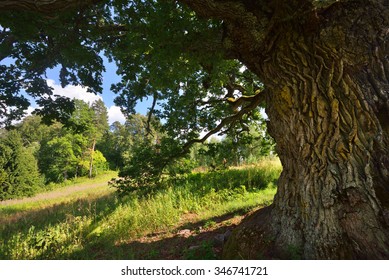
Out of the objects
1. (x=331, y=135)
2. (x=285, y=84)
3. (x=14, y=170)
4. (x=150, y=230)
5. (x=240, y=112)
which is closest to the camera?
(x=331, y=135)

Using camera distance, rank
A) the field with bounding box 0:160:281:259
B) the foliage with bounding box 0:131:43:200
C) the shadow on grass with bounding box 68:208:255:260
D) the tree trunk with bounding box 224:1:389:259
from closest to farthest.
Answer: the tree trunk with bounding box 224:1:389:259, the shadow on grass with bounding box 68:208:255:260, the field with bounding box 0:160:281:259, the foliage with bounding box 0:131:43:200

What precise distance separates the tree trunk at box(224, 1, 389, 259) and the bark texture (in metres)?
0.01

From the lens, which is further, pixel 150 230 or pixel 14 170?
pixel 14 170

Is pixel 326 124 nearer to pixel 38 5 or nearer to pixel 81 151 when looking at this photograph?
pixel 38 5

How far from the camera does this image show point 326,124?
2.98m

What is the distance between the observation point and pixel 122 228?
5762 millimetres

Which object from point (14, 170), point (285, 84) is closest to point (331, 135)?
point (285, 84)

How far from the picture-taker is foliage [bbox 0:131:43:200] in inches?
895

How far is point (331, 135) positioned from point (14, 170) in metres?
29.6

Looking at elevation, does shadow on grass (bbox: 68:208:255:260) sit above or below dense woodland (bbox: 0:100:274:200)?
below

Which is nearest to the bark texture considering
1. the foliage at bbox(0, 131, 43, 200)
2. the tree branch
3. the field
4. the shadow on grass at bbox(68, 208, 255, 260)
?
the shadow on grass at bbox(68, 208, 255, 260)

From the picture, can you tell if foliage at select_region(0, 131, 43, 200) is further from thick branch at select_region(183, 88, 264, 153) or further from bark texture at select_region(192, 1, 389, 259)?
bark texture at select_region(192, 1, 389, 259)

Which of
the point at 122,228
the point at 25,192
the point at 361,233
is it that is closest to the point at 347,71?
the point at 361,233
